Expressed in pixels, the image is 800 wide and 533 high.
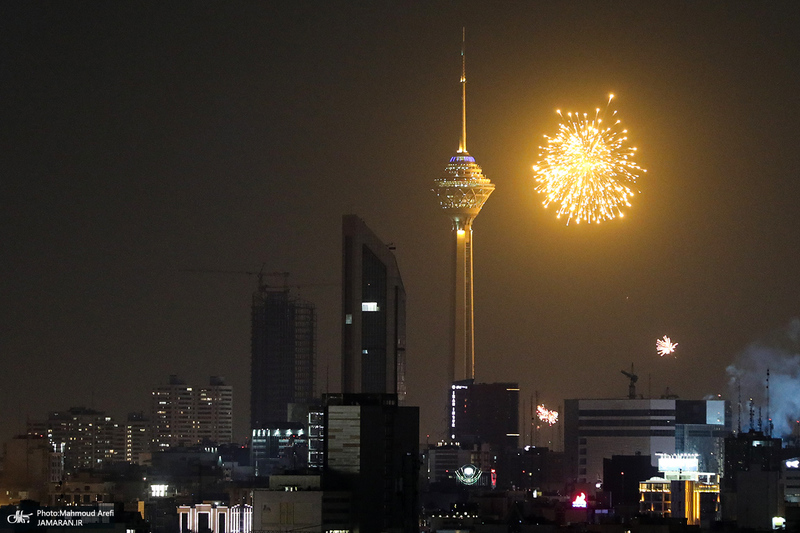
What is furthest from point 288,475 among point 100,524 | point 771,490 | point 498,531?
point 771,490

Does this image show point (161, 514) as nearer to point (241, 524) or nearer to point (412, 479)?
point (241, 524)

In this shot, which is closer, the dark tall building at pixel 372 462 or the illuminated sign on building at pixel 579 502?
the dark tall building at pixel 372 462

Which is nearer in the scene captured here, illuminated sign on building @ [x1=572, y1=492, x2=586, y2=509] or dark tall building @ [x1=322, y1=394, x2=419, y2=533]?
dark tall building @ [x1=322, y1=394, x2=419, y2=533]

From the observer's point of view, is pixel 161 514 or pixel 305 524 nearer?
pixel 305 524

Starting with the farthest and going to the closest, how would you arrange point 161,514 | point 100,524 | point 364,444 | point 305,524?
point 161,514 < point 364,444 < point 305,524 < point 100,524

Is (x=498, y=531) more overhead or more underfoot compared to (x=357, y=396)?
more underfoot

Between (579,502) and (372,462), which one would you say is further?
(579,502)

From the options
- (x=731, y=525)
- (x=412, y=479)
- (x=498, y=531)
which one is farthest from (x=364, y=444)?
(x=731, y=525)

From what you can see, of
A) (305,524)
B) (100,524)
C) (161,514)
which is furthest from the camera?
(161,514)

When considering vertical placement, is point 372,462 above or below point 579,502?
above
